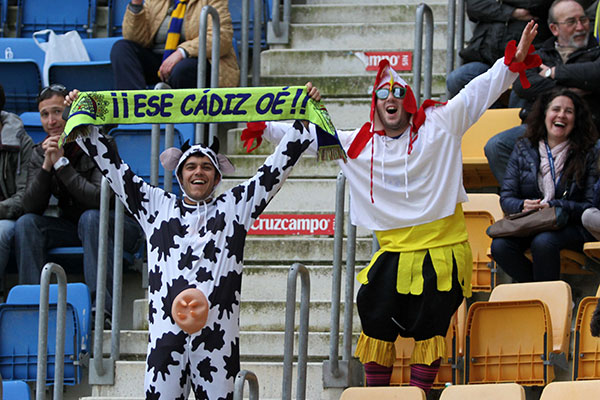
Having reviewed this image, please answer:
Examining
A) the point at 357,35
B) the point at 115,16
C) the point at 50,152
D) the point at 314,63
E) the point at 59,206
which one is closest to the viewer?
the point at 50,152

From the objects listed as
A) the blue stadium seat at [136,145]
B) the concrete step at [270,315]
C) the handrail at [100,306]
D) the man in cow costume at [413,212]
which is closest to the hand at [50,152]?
the blue stadium seat at [136,145]

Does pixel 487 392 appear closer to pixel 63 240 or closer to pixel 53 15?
pixel 63 240

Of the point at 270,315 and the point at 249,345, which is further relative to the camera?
the point at 270,315

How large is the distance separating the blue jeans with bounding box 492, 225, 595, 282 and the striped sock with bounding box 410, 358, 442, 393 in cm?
94

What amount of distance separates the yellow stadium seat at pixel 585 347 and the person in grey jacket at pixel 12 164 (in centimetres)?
326

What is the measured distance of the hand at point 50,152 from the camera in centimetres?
691

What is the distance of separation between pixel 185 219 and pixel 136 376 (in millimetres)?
1274

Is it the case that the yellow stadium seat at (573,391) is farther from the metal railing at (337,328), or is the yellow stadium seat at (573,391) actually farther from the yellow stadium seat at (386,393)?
the metal railing at (337,328)

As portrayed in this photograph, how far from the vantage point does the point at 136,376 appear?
6.27m

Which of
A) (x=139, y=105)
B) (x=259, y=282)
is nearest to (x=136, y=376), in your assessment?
(x=259, y=282)

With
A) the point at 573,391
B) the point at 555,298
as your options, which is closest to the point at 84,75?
the point at 555,298

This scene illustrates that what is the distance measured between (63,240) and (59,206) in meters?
0.24

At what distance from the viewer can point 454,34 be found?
7938 millimetres

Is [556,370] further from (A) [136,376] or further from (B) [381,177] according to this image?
(A) [136,376]
